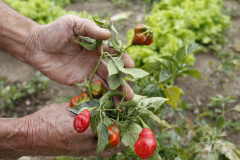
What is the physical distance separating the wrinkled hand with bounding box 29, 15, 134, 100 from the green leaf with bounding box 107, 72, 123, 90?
1.29 ft

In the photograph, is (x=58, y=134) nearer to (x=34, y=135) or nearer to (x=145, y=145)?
(x=34, y=135)

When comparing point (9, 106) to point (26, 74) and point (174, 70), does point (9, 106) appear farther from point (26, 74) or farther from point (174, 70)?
point (174, 70)

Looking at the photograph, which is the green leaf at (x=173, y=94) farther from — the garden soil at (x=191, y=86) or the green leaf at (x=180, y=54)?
the garden soil at (x=191, y=86)

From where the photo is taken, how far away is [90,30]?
1334 millimetres

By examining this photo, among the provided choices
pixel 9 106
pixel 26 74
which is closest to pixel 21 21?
pixel 9 106

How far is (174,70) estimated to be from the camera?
140 centimetres

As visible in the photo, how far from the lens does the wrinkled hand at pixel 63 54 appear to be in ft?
5.26

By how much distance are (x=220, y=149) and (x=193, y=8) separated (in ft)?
8.82

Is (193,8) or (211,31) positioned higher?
(193,8)

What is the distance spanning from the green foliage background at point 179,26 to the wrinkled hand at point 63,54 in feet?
3.48

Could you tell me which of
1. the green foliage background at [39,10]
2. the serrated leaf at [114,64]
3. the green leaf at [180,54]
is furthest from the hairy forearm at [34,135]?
the green foliage background at [39,10]

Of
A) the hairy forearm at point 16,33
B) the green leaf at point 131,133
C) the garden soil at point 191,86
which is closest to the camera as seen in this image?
the green leaf at point 131,133

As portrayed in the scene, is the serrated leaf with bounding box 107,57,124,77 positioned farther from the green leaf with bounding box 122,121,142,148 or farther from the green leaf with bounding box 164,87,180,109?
the green leaf with bounding box 164,87,180,109

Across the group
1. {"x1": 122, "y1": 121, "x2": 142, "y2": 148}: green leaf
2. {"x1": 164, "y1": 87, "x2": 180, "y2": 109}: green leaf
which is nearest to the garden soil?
{"x1": 164, "y1": 87, "x2": 180, "y2": 109}: green leaf
